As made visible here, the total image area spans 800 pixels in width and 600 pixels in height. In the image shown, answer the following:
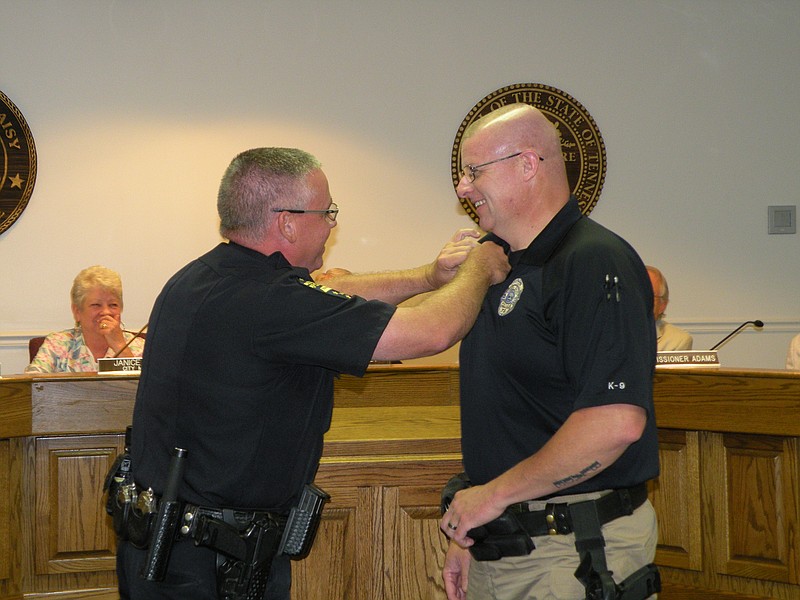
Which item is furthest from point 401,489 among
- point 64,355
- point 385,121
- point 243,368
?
point 385,121

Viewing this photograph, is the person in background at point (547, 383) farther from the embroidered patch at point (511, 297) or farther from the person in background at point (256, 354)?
the person in background at point (256, 354)

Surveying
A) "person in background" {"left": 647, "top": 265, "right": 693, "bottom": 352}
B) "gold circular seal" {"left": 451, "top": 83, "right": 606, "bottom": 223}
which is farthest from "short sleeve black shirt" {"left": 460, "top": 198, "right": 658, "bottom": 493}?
"gold circular seal" {"left": 451, "top": 83, "right": 606, "bottom": 223}

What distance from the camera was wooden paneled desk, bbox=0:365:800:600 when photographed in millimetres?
2816

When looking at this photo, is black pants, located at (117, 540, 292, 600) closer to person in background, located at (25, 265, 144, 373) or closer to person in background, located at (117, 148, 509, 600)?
person in background, located at (117, 148, 509, 600)

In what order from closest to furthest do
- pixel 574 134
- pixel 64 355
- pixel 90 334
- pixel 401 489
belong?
pixel 401 489
pixel 64 355
pixel 90 334
pixel 574 134

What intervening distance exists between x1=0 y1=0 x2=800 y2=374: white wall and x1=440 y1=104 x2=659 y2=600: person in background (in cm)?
390

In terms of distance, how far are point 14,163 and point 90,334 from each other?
1.38 m

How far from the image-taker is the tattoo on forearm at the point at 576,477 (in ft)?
5.53

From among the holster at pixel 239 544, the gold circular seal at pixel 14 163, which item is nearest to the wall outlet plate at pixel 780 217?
the gold circular seal at pixel 14 163

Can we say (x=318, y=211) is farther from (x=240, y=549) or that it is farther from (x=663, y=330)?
(x=663, y=330)

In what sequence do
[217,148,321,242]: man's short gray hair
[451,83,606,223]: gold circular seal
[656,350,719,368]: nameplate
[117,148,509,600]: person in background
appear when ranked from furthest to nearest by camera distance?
[451,83,606,223]: gold circular seal, [656,350,719,368]: nameplate, [217,148,321,242]: man's short gray hair, [117,148,509,600]: person in background

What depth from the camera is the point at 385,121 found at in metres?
5.86

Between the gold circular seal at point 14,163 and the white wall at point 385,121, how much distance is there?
0.20 ft

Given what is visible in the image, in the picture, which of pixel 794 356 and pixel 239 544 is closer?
pixel 239 544
